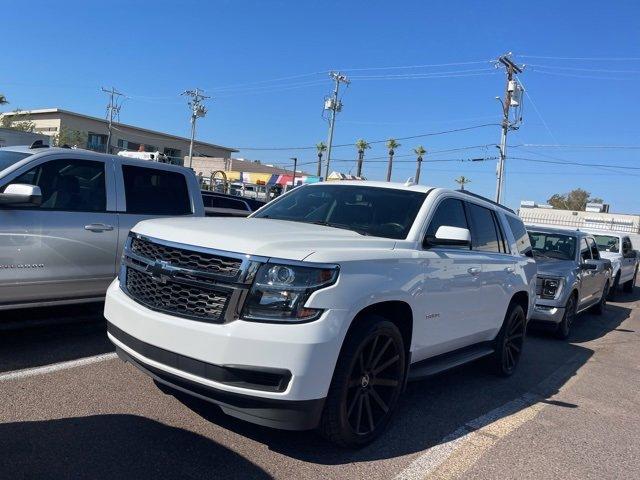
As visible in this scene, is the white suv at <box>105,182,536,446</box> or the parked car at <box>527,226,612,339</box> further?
the parked car at <box>527,226,612,339</box>

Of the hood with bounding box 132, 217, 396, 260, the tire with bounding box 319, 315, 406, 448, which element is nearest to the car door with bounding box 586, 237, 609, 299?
the tire with bounding box 319, 315, 406, 448

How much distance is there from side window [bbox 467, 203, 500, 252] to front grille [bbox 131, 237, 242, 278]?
279 centimetres

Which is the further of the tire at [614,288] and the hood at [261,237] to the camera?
the tire at [614,288]

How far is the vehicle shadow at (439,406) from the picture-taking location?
3.85m

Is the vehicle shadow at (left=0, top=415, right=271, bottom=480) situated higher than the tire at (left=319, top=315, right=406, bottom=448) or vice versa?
the tire at (left=319, top=315, right=406, bottom=448)

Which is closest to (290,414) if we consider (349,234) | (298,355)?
(298,355)

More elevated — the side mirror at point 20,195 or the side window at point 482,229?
the side window at point 482,229

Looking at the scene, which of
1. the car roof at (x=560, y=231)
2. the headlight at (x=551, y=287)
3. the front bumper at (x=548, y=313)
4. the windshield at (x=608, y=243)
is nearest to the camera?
the front bumper at (x=548, y=313)

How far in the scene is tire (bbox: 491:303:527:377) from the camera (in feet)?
19.7

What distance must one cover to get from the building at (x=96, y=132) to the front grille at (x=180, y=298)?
55.8m

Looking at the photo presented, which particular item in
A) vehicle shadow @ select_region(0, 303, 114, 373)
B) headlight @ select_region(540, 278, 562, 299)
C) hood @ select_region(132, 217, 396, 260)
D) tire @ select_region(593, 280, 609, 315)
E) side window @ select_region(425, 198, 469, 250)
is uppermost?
side window @ select_region(425, 198, 469, 250)

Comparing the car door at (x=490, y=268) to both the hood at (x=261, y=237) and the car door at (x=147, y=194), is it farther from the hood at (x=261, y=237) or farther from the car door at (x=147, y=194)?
the car door at (x=147, y=194)

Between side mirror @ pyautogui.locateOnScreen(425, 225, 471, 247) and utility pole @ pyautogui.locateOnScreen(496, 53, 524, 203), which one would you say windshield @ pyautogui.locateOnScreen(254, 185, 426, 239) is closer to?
side mirror @ pyautogui.locateOnScreen(425, 225, 471, 247)

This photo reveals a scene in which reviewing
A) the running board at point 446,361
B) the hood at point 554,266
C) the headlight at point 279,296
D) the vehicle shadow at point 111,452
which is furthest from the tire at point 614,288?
the vehicle shadow at point 111,452
